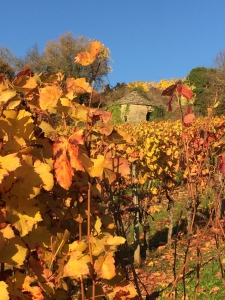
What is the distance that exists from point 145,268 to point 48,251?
6.64 m

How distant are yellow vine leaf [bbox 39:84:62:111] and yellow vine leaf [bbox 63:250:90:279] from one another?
390 mm

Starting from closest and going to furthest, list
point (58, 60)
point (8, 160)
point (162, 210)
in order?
point (8, 160) → point (162, 210) → point (58, 60)

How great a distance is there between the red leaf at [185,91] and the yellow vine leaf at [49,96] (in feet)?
1.33

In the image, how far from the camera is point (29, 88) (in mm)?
1066

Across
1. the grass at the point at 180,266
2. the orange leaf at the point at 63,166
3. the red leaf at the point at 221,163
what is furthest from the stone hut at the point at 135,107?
the orange leaf at the point at 63,166

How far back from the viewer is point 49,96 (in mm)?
1075

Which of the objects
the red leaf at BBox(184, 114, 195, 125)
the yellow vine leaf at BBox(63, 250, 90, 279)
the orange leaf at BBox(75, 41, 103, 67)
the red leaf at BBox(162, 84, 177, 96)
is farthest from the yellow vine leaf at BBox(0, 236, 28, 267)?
the red leaf at BBox(184, 114, 195, 125)

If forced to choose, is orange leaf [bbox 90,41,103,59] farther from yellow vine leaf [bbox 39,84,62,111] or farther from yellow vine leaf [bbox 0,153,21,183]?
yellow vine leaf [bbox 0,153,21,183]

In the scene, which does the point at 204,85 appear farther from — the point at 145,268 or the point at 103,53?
the point at 103,53

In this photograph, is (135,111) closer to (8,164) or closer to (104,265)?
(104,265)

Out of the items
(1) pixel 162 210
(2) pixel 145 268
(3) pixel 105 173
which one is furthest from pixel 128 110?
(3) pixel 105 173

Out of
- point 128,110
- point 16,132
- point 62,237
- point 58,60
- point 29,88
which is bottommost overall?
point 62,237

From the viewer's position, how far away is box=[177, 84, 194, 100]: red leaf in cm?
126

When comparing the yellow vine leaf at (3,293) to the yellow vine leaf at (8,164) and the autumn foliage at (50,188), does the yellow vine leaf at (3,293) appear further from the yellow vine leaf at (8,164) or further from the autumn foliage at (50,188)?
the yellow vine leaf at (8,164)
